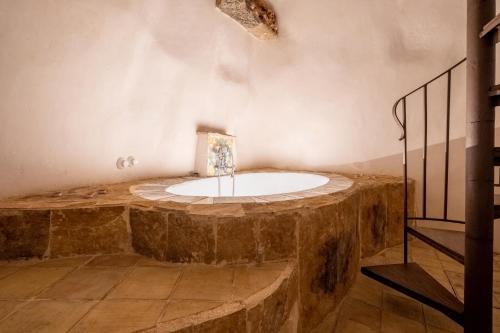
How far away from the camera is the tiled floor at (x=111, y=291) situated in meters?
0.89

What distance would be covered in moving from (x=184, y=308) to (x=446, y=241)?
1483 millimetres

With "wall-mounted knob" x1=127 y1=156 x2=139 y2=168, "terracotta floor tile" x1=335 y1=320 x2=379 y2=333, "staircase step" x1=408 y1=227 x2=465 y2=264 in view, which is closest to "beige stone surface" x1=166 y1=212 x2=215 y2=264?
"terracotta floor tile" x1=335 y1=320 x2=379 y2=333

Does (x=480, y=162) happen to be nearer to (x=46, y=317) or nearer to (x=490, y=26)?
(x=490, y=26)

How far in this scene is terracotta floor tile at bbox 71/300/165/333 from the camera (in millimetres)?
844

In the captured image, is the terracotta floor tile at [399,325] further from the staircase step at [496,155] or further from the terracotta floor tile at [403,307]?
the staircase step at [496,155]

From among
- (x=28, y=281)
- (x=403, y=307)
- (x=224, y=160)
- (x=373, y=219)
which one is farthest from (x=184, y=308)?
(x=224, y=160)

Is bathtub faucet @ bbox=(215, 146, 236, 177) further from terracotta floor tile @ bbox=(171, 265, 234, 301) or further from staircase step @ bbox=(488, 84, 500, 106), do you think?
staircase step @ bbox=(488, 84, 500, 106)

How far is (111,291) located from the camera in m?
1.07

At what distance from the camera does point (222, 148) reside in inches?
115

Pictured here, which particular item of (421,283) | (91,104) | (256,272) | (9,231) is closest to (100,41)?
(91,104)

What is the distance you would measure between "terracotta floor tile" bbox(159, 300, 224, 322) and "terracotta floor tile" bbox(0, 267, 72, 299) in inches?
23.3

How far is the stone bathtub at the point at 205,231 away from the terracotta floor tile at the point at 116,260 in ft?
0.13

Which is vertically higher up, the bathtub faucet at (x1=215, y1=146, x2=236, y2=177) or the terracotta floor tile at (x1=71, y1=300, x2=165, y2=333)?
the bathtub faucet at (x1=215, y1=146, x2=236, y2=177)

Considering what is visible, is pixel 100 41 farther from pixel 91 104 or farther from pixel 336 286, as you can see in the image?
pixel 336 286
